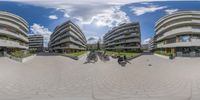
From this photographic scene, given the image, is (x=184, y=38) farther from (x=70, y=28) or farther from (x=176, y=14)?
(x=70, y=28)

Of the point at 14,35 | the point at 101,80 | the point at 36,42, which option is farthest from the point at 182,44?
the point at 14,35

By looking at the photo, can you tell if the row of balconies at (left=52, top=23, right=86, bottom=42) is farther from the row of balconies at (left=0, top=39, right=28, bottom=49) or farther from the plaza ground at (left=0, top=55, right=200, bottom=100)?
the row of balconies at (left=0, top=39, right=28, bottom=49)

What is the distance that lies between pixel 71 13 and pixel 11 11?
1.00m

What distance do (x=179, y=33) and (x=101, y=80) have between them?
5.58ft

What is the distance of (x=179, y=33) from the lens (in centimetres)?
402

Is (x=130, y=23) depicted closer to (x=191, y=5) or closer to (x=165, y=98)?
(x=191, y=5)

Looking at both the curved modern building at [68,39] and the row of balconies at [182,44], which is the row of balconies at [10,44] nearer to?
the curved modern building at [68,39]

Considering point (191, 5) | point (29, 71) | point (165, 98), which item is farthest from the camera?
point (29, 71)

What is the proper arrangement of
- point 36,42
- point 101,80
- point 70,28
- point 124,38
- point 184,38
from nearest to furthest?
point 184,38 → point 70,28 → point 124,38 → point 36,42 → point 101,80

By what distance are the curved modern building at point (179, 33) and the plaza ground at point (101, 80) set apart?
38 cm

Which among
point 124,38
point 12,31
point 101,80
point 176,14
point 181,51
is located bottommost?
point 101,80

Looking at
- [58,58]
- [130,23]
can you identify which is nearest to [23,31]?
[58,58]

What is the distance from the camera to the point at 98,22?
4.24 m

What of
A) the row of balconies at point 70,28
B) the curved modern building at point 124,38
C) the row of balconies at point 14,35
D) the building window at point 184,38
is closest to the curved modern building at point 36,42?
the row of balconies at point 14,35
